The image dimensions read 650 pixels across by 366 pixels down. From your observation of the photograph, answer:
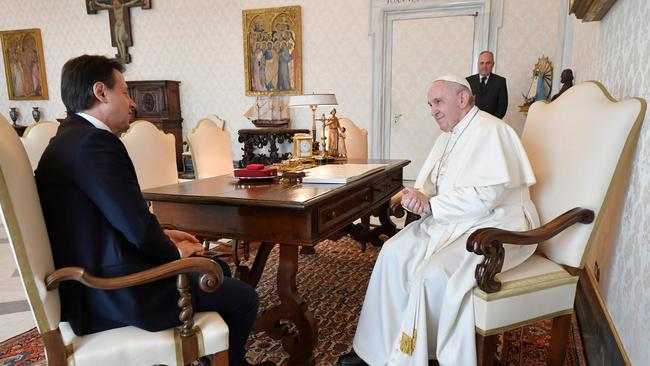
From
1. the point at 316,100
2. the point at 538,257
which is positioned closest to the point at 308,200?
the point at 538,257

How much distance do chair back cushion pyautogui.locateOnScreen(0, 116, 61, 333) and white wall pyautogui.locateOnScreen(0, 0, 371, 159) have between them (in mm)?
5979

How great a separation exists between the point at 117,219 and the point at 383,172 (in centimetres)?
172

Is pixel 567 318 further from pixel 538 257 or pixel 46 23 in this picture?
pixel 46 23

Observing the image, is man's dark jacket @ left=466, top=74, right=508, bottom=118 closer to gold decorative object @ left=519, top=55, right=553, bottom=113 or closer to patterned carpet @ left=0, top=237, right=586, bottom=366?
gold decorative object @ left=519, top=55, right=553, bottom=113

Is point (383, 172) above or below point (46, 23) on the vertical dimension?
below

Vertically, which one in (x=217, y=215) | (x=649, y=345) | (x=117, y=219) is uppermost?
(x=117, y=219)

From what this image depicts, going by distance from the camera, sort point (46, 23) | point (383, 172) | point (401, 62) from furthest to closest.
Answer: point (46, 23) → point (401, 62) → point (383, 172)

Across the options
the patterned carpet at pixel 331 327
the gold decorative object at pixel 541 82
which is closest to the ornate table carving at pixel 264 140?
the gold decorative object at pixel 541 82

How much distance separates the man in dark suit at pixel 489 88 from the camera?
530 cm

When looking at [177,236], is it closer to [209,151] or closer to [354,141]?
[209,151]

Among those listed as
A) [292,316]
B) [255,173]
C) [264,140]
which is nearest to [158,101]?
[264,140]

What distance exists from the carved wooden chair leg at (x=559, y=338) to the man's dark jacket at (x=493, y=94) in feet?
13.0

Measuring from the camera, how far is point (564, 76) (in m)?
3.78

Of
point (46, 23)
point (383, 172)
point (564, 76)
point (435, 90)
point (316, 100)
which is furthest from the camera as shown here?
point (46, 23)
